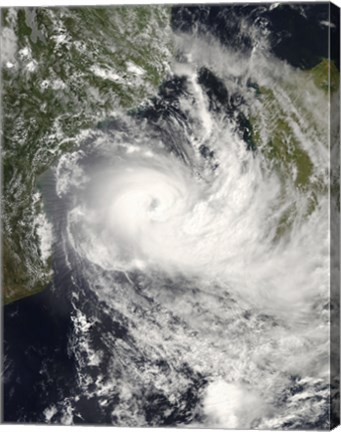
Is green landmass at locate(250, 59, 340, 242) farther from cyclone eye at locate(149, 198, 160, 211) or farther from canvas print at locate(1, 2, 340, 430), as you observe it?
cyclone eye at locate(149, 198, 160, 211)

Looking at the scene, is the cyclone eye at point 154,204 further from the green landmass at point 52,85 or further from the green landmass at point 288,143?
the green landmass at point 288,143

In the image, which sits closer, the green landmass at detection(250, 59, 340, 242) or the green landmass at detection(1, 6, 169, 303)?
the green landmass at detection(250, 59, 340, 242)

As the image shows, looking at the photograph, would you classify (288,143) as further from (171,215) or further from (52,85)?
(52,85)

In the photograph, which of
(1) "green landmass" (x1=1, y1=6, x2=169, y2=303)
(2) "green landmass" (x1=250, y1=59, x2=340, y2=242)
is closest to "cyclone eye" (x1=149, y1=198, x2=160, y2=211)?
(1) "green landmass" (x1=1, y1=6, x2=169, y2=303)

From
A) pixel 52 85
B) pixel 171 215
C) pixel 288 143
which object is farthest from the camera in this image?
pixel 52 85

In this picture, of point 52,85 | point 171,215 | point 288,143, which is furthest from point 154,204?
point 52,85

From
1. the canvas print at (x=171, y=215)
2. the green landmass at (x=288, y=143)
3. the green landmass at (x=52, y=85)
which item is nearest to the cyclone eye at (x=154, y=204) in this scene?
the canvas print at (x=171, y=215)

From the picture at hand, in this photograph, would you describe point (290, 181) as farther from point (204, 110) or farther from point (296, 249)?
point (204, 110)

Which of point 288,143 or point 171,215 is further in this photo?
point 171,215
